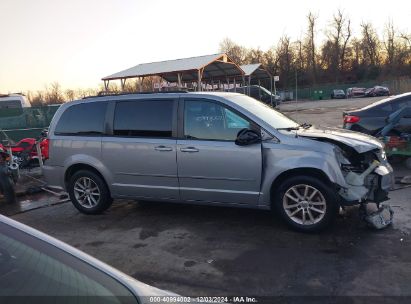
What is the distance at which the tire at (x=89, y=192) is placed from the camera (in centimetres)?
670

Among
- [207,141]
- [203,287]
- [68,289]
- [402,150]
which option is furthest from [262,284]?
[402,150]

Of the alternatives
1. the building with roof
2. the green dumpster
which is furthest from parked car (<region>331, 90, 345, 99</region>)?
the building with roof

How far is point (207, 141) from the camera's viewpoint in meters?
5.77

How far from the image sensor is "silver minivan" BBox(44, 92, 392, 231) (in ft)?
17.5

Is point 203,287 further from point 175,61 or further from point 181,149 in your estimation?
point 175,61

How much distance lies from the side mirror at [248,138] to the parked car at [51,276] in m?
3.63

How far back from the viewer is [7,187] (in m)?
8.27

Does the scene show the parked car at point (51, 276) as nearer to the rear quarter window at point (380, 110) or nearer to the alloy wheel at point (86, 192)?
the alloy wheel at point (86, 192)

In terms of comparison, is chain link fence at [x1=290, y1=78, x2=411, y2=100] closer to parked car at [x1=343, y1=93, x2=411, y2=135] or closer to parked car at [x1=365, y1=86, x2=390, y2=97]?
parked car at [x1=365, y1=86, x2=390, y2=97]

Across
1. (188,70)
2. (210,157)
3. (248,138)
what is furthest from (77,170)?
(188,70)

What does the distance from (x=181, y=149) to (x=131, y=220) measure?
1.46 metres

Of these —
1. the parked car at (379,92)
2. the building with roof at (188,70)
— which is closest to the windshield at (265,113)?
the building with roof at (188,70)

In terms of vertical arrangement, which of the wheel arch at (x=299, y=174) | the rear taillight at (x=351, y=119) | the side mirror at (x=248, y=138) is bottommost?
the wheel arch at (x=299, y=174)

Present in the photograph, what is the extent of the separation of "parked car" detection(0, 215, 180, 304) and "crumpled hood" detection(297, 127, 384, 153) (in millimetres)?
4003
